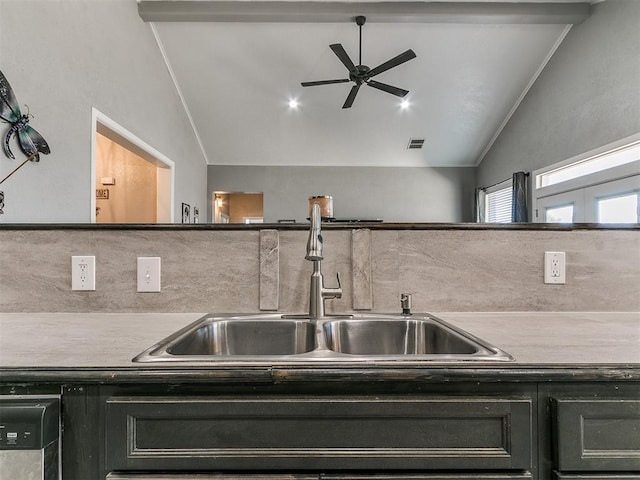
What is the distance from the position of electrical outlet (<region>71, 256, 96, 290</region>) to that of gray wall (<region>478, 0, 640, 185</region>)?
164cm

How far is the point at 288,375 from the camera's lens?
0.57 meters

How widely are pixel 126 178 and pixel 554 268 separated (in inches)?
70.6

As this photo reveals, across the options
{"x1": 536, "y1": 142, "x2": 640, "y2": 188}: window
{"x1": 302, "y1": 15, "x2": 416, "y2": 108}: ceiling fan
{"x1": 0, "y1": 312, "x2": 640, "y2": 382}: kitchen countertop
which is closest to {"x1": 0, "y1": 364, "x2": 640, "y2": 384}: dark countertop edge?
{"x1": 0, "y1": 312, "x2": 640, "y2": 382}: kitchen countertop

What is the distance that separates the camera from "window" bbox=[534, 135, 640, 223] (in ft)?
4.06

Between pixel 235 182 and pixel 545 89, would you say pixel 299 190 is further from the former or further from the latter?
pixel 545 89

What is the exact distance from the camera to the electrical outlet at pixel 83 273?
111 centimetres

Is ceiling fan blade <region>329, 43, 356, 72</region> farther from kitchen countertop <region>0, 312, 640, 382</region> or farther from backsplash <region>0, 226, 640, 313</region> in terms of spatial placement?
kitchen countertop <region>0, 312, 640, 382</region>

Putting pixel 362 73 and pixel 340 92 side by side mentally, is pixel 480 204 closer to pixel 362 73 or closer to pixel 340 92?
pixel 340 92

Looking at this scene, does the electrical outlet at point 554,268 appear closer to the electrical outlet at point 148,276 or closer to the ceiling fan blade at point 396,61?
the electrical outlet at point 148,276

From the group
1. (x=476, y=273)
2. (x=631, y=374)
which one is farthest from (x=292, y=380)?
(x=476, y=273)

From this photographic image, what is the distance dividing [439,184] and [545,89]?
2.68 feet

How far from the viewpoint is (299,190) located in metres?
1.54

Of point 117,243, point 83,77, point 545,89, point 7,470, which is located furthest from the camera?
point 545,89

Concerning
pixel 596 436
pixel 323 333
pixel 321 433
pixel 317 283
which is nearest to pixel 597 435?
pixel 596 436
